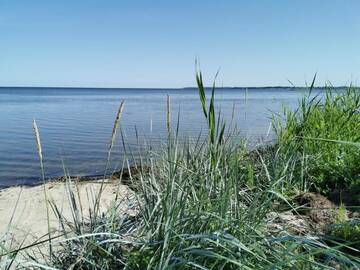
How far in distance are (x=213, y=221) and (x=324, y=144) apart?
294 cm

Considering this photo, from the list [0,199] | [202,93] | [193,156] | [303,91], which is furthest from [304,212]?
[0,199]

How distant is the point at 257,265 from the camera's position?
6.25 feet

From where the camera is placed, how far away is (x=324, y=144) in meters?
4.79

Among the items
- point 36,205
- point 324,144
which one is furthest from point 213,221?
point 36,205

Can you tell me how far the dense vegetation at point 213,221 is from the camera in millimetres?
A: 1882

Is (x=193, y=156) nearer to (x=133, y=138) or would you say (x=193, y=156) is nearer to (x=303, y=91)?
(x=303, y=91)

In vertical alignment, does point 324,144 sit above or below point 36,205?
above

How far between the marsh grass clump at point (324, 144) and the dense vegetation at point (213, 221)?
0.05 feet

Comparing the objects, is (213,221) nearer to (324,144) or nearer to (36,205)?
(324,144)

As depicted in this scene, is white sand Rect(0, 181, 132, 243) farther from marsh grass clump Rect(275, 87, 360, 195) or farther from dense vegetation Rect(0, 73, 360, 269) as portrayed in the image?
marsh grass clump Rect(275, 87, 360, 195)

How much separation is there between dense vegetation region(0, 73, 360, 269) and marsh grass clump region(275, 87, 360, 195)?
2 cm

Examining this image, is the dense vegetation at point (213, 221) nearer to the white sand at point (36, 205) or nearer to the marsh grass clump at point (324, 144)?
the marsh grass clump at point (324, 144)

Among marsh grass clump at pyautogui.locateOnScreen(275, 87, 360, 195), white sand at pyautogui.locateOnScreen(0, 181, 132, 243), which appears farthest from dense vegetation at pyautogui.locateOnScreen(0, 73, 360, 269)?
white sand at pyautogui.locateOnScreen(0, 181, 132, 243)

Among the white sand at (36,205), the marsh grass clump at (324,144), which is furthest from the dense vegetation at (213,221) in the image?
the white sand at (36,205)
